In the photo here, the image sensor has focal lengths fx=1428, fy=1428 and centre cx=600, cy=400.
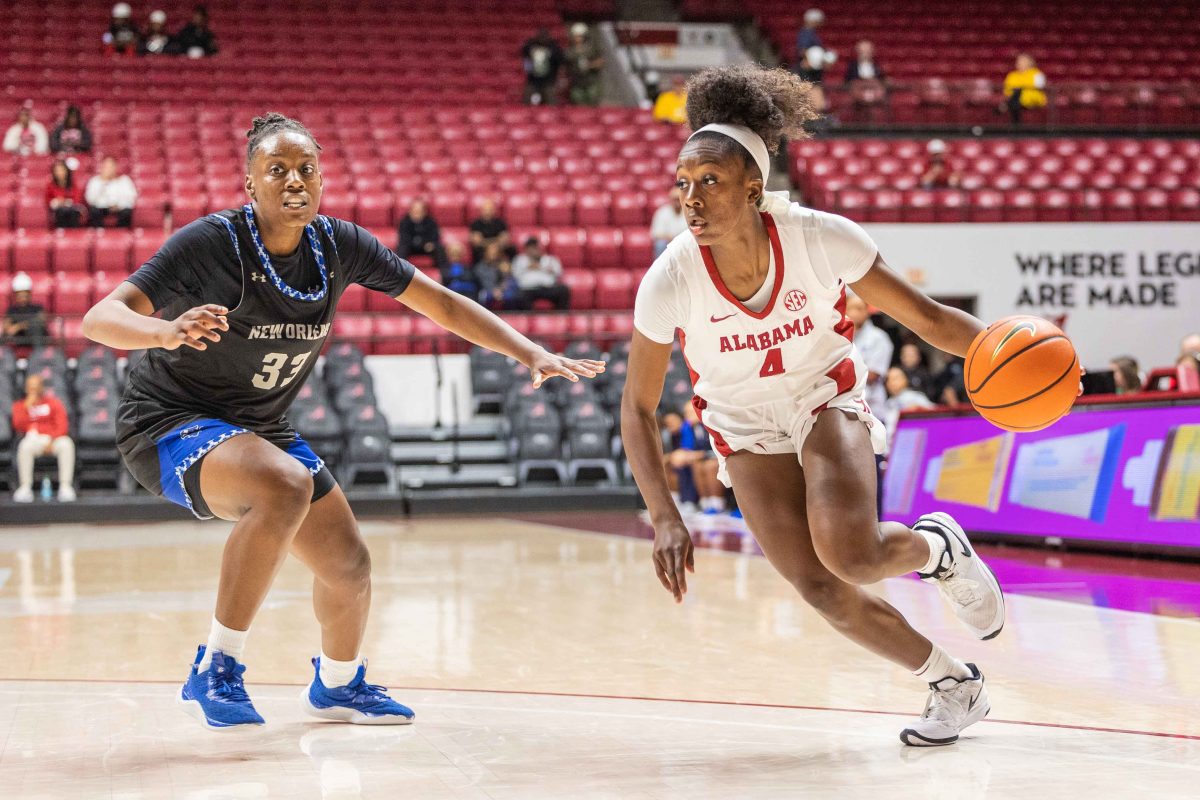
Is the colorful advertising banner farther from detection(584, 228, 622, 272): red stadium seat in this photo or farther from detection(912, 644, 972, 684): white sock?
detection(584, 228, 622, 272): red stadium seat

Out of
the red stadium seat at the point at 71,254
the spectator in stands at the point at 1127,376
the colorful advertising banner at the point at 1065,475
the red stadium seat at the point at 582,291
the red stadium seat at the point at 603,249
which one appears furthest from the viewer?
the red stadium seat at the point at 603,249

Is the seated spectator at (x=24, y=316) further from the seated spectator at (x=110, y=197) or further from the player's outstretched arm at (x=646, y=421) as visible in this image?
the player's outstretched arm at (x=646, y=421)

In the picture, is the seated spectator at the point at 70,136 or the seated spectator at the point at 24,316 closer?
the seated spectator at the point at 24,316

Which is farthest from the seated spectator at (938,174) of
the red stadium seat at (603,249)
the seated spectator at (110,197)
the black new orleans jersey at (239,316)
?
the black new orleans jersey at (239,316)

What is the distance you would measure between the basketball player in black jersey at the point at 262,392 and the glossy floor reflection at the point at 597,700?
0.24 meters

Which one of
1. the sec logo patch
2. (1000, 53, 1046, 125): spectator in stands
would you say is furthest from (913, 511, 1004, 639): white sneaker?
(1000, 53, 1046, 125): spectator in stands

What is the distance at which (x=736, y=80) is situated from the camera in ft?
12.4

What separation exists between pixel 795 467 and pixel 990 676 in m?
1.42

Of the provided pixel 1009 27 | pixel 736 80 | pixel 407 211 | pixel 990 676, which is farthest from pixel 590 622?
pixel 1009 27

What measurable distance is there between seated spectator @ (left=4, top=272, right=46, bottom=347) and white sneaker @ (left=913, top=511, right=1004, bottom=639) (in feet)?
38.0

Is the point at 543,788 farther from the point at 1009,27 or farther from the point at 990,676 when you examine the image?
the point at 1009,27

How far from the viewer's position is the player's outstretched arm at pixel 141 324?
3406mm

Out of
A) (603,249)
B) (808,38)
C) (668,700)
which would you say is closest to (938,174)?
(808,38)

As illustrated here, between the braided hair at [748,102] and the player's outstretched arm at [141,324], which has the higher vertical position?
the braided hair at [748,102]
